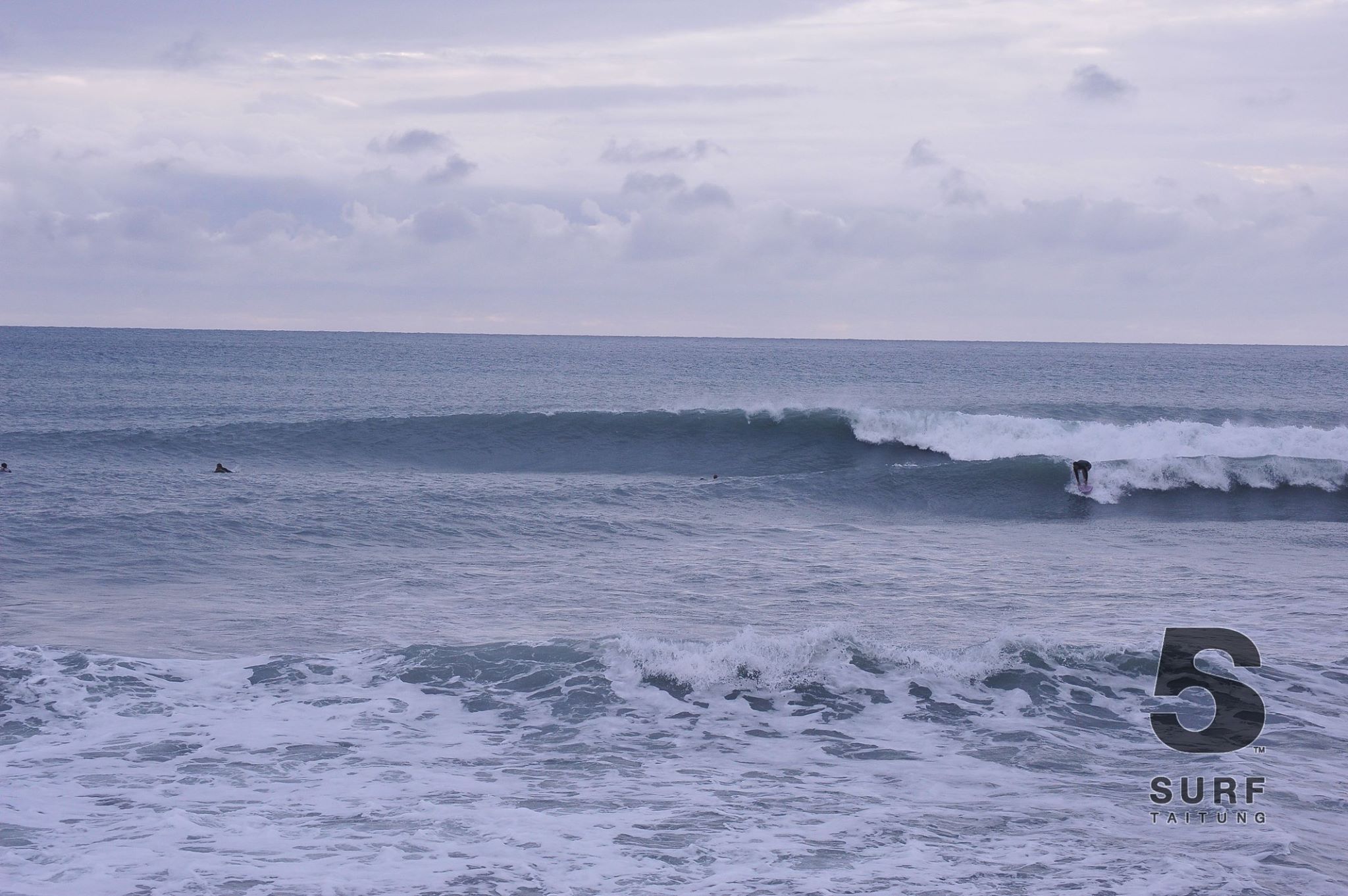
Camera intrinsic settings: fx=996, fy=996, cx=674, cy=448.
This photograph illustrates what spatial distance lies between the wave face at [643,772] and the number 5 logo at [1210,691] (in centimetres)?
19

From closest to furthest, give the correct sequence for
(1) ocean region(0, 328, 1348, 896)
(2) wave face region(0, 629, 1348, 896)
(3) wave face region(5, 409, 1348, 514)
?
(2) wave face region(0, 629, 1348, 896) → (1) ocean region(0, 328, 1348, 896) → (3) wave face region(5, 409, 1348, 514)

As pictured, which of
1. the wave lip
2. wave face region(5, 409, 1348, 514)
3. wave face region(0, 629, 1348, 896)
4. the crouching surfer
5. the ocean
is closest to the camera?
wave face region(0, 629, 1348, 896)

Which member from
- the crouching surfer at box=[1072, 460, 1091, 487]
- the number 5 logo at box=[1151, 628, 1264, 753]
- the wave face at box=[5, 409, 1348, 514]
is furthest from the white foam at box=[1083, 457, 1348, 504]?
the number 5 logo at box=[1151, 628, 1264, 753]

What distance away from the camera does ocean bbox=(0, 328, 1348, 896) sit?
687cm

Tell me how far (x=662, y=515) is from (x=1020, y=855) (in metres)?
12.8

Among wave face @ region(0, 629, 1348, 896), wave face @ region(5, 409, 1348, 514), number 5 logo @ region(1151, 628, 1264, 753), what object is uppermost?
wave face @ region(5, 409, 1348, 514)

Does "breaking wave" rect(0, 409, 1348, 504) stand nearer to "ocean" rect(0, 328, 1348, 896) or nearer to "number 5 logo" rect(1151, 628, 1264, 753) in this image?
"ocean" rect(0, 328, 1348, 896)

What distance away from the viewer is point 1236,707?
9.48m

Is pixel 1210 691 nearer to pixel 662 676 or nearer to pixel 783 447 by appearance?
pixel 662 676

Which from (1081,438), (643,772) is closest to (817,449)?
(1081,438)

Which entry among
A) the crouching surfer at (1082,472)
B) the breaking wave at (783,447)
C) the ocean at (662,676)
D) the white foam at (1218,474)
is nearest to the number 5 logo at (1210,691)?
the ocean at (662,676)

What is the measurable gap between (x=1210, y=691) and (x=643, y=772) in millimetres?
5884

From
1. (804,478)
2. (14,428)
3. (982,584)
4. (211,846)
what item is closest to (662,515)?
(804,478)

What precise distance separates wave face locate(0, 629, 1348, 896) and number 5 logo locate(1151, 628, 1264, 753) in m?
0.19
